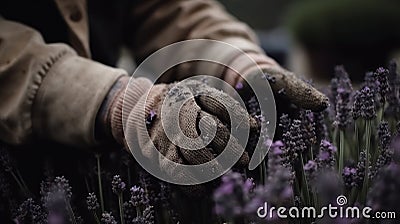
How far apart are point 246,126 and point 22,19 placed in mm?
872

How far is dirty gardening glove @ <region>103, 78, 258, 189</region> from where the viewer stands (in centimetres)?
113

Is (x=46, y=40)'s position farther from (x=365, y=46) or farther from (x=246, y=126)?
(x=365, y=46)

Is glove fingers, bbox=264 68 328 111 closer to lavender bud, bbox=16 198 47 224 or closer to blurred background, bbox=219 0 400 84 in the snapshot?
lavender bud, bbox=16 198 47 224

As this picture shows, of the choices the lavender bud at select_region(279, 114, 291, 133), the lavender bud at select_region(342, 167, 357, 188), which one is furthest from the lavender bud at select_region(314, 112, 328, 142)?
the lavender bud at select_region(342, 167, 357, 188)

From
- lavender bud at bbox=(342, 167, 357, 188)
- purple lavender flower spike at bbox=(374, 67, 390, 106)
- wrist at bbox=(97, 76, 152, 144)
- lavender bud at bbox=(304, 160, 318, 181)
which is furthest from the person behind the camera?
wrist at bbox=(97, 76, 152, 144)

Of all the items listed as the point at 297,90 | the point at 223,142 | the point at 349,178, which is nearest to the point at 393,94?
the point at 297,90

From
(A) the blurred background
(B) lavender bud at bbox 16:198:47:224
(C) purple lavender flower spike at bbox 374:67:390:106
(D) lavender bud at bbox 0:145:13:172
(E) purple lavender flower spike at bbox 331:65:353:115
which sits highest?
(C) purple lavender flower spike at bbox 374:67:390:106

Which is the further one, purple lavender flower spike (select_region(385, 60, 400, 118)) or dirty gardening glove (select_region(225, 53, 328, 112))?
purple lavender flower spike (select_region(385, 60, 400, 118))

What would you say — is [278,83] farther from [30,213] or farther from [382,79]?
[30,213]

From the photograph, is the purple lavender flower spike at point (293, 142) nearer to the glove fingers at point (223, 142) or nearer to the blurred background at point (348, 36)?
the glove fingers at point (223, 142)

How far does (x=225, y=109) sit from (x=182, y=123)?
8cm

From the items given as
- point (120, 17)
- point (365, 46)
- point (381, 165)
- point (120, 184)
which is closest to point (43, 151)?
point (120, 184)

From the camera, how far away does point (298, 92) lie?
1283 mm

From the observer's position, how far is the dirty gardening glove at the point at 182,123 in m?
1.13
